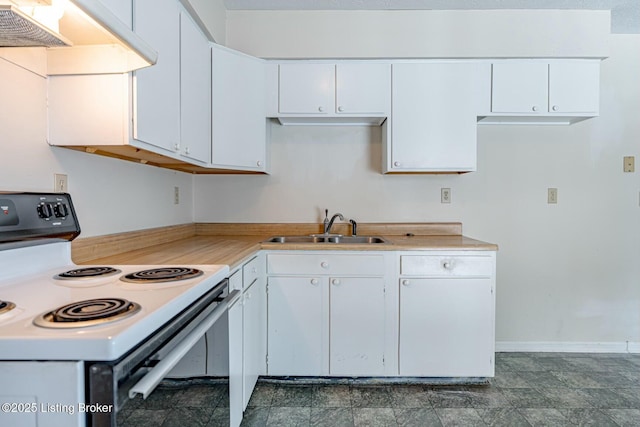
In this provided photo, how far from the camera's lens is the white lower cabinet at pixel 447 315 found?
2.01 metres

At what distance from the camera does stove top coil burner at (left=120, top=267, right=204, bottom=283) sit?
1.04 metres

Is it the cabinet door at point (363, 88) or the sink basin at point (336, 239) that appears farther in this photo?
the sink basin at point (336, 239)

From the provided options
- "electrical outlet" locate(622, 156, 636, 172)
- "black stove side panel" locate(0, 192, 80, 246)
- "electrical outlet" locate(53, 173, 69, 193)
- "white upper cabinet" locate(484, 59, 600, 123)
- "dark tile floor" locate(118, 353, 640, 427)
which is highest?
"white upper cabinet" locate(484, 59, 600, 123)

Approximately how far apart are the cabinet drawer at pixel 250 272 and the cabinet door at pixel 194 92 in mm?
628

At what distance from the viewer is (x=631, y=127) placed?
2549 millimetres

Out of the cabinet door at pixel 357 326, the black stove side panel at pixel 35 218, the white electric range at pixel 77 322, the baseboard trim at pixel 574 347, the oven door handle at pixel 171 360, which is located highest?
the black stove side panel at pixel 35 218

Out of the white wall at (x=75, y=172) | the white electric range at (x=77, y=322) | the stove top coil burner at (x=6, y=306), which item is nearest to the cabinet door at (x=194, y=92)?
the white wall at (x=75, y=172)

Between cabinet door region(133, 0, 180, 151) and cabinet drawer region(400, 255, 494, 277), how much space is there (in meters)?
1.42

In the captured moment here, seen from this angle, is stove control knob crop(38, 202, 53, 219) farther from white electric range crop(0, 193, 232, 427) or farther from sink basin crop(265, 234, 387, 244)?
sink basin crop(265, 234, 387, 244)

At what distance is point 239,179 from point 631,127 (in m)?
2.96

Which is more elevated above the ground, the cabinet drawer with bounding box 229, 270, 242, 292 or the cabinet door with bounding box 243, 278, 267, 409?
the cabinet drawer with bounding box 229, 270, 242, 292

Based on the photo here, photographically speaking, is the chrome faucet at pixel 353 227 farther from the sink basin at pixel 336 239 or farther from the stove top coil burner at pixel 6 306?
the stove top coil burner at pixel 6 306

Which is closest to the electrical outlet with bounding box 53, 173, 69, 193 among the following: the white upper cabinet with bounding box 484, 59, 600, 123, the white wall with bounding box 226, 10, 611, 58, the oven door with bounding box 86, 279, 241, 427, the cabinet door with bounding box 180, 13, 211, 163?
the cabinet door with bounding box 180, 13, 211, 163

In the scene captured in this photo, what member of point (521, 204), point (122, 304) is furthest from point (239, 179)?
point (521, 204)
